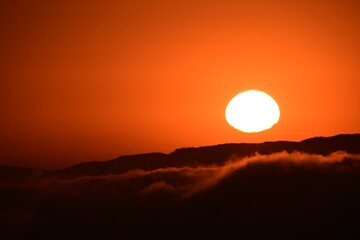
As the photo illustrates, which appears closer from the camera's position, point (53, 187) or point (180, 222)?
point (180, 222)

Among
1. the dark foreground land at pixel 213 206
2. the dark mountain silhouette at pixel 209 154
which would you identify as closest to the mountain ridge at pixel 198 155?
the dark mountain silhouette at pixel 209 154

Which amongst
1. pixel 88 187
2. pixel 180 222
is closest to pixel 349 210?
pixel 180 222

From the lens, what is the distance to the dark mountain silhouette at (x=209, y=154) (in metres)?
159

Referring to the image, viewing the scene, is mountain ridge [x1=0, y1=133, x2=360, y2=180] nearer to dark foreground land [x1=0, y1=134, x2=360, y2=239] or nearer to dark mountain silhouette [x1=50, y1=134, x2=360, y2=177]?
dark mountain silhouette [x1=50, y1=134, x2=360, y2=177]

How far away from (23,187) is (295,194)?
247 feet

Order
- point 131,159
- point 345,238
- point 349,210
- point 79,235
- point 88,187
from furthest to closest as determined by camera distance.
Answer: point 131,159
point 88,187
point 79,235
point 349,210
point 345,238

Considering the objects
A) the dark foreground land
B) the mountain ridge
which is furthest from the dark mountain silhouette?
the dark foreground land

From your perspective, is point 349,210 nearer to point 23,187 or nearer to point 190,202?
point 190,202

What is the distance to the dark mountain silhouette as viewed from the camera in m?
159

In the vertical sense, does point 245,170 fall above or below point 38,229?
above

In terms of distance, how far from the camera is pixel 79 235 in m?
81.6

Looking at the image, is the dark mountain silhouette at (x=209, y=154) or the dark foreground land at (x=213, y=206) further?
the dark mountain silhouette at (x=209, y=154)

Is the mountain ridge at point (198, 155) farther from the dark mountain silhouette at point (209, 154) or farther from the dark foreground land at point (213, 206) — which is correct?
the dark foreground land at point (213, 206)

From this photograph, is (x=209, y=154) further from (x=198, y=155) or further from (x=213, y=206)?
(x=213, y=206)
